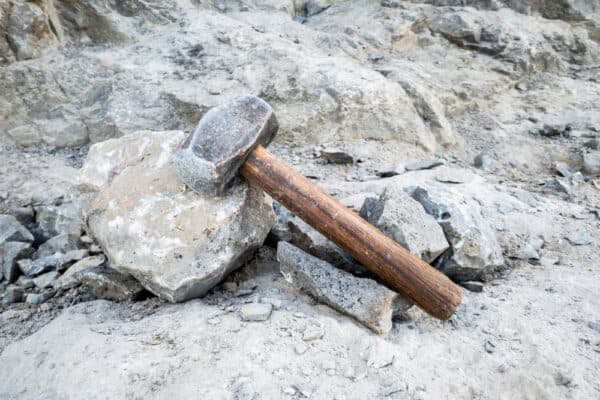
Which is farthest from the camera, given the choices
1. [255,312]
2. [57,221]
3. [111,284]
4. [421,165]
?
[421,165]

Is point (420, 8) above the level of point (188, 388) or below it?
above

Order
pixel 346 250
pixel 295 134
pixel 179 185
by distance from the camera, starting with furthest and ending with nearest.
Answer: pixel 295 134 < pixel 179 185 < pixel 346 250

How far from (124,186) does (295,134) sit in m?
2.10

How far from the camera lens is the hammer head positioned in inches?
95.7

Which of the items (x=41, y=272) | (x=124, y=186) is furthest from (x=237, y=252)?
(x=41, y=272)

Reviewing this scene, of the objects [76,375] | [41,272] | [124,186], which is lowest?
[41,272]

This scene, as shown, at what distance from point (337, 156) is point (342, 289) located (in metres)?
1.99

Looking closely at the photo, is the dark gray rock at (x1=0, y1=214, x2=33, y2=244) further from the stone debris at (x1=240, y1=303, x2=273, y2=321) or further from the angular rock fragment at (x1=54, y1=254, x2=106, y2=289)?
the stone debris at (x1=240, y1=303, x2=273, y2=321)

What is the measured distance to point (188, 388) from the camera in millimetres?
1902

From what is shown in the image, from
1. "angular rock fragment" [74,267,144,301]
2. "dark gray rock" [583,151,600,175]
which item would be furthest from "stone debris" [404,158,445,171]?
"angular rock fragment" [74,267,144,301]

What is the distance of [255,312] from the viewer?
2.32 meters

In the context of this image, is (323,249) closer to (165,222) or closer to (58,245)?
(165,222)

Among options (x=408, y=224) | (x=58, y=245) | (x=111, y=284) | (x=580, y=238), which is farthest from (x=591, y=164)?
(x=58, y=245)

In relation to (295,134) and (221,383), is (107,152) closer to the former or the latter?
(221,383)
